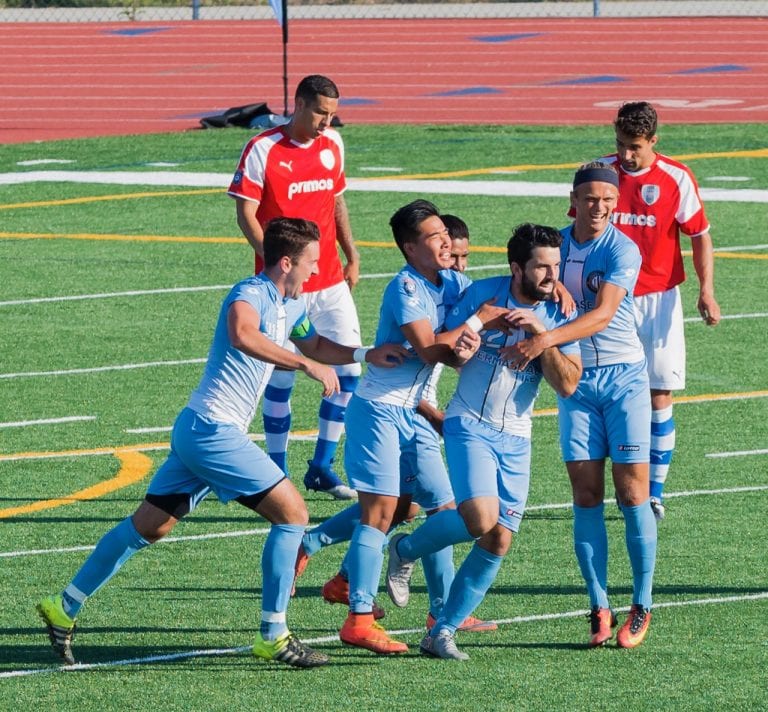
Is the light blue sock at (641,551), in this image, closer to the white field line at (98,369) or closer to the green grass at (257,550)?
the green grass at (257,550)

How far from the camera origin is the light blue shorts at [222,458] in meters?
7.62

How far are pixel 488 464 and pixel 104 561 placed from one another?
1637 millimetres

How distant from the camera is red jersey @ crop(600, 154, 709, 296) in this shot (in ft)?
32.4

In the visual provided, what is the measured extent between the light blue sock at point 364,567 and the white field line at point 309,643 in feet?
1.31

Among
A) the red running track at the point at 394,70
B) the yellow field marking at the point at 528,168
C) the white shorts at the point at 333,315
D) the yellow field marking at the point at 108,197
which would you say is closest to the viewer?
the white shorts at the point at 333,315

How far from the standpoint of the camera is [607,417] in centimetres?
816

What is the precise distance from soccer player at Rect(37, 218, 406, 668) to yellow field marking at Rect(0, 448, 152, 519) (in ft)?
8.52

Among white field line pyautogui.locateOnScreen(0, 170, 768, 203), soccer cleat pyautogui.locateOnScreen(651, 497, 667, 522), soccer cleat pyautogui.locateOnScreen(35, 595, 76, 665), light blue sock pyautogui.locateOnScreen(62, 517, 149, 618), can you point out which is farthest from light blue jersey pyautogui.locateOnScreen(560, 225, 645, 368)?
white field line pyautogui.locateOnScreen(0, 170, 768, 203)

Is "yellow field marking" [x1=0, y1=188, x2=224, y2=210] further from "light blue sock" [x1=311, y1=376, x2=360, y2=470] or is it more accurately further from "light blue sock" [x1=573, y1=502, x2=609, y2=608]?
"light blue sock" [x1=573, y1=502, x2=609, y2=608]

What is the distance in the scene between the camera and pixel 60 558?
944cm

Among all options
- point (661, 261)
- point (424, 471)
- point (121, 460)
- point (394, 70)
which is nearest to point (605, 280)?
point (424, 471)

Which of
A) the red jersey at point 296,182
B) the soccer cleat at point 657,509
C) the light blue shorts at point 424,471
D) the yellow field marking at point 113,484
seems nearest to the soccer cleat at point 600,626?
the light blue shorts at point 424,471

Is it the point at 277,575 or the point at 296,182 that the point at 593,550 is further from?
the point at 296,182

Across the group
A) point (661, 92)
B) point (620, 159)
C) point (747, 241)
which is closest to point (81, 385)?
point (620, 159)
